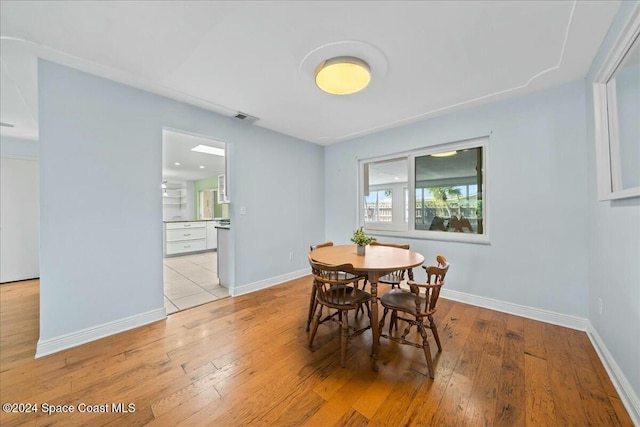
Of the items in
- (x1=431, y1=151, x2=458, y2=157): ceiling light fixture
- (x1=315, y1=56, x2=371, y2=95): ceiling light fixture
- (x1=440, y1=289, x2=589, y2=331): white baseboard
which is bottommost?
(x1=440, y1=289, x2=589, y2=331): white baseboard

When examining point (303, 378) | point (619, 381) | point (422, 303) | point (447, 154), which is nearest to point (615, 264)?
point (619, 381)

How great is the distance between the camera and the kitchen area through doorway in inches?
132

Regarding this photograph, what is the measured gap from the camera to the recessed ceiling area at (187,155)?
13.1 feet

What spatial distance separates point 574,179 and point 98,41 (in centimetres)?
432

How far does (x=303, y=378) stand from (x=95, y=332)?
202 centimetres

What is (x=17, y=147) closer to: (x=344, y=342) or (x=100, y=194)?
(x=100, y=194)

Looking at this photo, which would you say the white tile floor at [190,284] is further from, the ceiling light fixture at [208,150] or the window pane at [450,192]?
the window pane at [450,192]

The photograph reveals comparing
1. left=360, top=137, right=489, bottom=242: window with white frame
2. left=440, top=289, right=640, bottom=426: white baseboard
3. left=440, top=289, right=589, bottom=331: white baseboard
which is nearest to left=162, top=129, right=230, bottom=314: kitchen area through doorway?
left=360, top=137, right=489, bottom=242: window with white frame

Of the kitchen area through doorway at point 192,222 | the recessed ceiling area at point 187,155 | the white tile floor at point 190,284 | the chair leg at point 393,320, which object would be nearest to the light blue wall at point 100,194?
the kitchen area through doorway at point 192,222

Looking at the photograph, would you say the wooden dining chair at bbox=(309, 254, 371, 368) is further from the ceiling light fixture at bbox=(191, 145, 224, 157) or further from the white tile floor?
the ceiling light fixture at bbox=(191, 145, 224, 157)

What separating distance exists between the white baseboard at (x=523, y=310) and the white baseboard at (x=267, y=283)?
2.25 m

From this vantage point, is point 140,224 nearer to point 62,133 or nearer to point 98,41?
point 62,133

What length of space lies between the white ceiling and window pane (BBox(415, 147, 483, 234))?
78 cm

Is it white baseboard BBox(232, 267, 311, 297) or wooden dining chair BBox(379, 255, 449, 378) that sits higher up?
wooden dining chair BBox(379, 255, 449, 378)
